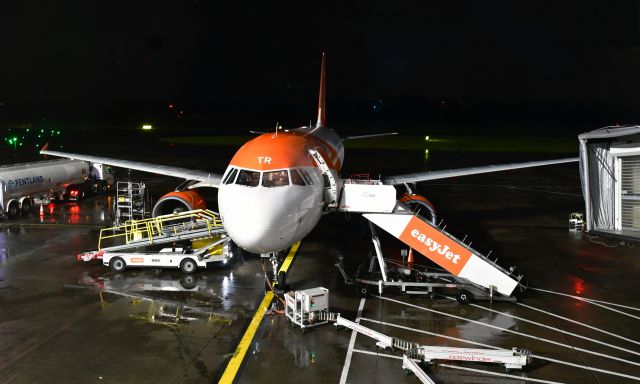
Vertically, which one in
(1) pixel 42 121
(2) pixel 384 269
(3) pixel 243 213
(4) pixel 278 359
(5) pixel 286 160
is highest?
(1) pixel 42 121

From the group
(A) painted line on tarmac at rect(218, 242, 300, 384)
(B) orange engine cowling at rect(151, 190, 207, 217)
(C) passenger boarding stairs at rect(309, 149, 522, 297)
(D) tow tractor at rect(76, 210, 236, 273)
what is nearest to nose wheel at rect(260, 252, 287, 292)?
(A) painted line on tarmac at rect(218, 242, 300, 384)

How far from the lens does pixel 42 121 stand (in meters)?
131

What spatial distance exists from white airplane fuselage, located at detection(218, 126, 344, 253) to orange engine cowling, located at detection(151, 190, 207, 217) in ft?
24.7

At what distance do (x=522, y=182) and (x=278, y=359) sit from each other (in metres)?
39.9

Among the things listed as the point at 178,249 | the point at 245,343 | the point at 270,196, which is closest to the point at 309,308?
the point at 245,343

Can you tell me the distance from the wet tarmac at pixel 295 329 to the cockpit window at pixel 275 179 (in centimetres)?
395

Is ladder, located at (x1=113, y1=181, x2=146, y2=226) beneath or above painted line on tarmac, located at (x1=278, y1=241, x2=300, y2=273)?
above

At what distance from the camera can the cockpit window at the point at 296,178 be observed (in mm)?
17859

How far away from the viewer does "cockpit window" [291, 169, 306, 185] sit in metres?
17.9

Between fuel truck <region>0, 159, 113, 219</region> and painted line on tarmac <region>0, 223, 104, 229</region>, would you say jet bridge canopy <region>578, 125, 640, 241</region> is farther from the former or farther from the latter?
fuel truck <region>0, 159, 113, 219</region>

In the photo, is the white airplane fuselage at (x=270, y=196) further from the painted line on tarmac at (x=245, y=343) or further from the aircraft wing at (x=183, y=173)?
the aircraft wing at (x=183, y=173)

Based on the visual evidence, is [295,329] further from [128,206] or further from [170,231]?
[128,206]

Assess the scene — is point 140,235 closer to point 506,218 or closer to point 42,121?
point 506,218

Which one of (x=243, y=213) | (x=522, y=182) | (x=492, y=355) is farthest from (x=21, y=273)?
(x=522, y=182)
